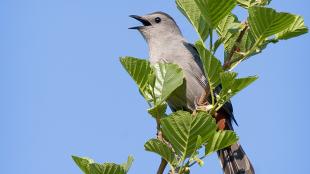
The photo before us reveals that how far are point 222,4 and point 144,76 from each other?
69 cm

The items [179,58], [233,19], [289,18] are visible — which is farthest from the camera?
[179,58]

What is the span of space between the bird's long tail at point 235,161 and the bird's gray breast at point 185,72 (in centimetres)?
65

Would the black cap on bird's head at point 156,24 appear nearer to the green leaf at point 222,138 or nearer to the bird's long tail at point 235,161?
the bird's long tail at point 235,161

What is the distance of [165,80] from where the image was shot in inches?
121

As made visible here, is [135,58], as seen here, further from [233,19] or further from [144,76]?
[233,19]

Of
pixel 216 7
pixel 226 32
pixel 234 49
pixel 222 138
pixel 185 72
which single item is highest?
pixel 216 7

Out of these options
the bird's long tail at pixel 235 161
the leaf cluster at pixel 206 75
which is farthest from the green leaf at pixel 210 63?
the bird's long tail at pixel 235 161

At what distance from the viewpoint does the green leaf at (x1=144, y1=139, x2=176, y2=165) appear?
2.80 metres

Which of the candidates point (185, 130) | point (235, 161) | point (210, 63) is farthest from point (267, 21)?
point (235, 161)

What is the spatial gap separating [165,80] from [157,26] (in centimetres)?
358

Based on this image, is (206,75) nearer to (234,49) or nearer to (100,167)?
(234,49)

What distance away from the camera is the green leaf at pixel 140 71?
10.3 feet

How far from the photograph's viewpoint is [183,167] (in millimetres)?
2715

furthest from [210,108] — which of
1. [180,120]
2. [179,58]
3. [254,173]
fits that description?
[179,58]
